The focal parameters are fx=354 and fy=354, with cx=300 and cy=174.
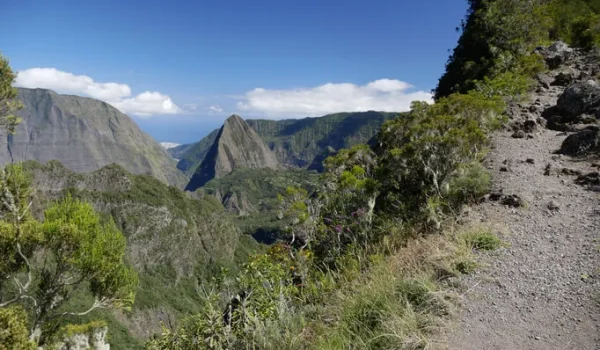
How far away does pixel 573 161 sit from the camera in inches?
409

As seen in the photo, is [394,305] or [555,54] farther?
[555,54]

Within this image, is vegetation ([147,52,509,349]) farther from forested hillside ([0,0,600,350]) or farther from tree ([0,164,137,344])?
tree ([0,164,137,344])

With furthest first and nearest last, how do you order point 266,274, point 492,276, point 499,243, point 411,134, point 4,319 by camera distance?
point 4,319 < point 411,134 < point 266,274 < point 499,243 < point 492,276

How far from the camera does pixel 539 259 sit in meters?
5.48

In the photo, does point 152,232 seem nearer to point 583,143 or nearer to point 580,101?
point 580,101

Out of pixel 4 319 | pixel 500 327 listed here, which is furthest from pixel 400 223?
pixel 4 319

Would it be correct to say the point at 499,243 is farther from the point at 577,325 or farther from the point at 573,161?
the point at 573,161

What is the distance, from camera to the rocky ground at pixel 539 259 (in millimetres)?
3980

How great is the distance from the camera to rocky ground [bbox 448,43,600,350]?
3.98 metres

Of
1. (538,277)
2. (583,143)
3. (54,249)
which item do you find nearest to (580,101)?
(583,143)

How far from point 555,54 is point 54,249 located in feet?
113

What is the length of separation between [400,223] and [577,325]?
12.6 ft

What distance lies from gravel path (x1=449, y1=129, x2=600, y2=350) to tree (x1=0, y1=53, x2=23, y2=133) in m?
21.4

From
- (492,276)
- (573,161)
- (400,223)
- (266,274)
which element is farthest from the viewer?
(573,161)
